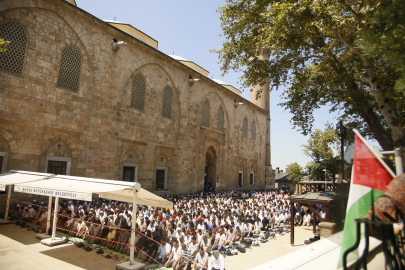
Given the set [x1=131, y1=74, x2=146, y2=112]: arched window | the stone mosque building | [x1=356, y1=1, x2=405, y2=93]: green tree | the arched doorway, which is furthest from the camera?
the arched doorway

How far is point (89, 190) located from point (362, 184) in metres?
6.39

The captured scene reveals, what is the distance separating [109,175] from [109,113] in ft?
11.5

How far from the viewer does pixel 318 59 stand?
11.2 m

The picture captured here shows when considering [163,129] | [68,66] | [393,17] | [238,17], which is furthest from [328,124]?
[393,17]

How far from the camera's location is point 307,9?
790 cm

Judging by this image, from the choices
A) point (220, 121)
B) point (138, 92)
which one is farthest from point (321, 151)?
point (138, 92)

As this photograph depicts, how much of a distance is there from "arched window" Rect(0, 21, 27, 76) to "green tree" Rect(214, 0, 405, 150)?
8933mm

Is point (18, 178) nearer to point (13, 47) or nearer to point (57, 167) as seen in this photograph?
point (57, 167)

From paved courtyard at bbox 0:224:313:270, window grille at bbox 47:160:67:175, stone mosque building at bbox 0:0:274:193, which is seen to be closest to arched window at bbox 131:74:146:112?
stone mosque building at bbox 0:0:274:193

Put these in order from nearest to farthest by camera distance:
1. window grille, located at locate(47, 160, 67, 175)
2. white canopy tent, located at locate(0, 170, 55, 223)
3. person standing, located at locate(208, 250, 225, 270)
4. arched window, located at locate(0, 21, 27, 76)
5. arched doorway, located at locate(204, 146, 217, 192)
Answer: person standing, located at locate(208, 250, 225, 270) < white canopy tent, located at locate(0, 170, 55, 223) < arched window, located at locate(0, 21, 27, 76) < window grille, located at locate(47, 160, 67, 175) < arched doorway, located at locate(204, 146, 217, 192)

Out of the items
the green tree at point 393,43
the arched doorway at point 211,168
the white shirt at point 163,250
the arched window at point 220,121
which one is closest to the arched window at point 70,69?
the white shirt at point 163,250

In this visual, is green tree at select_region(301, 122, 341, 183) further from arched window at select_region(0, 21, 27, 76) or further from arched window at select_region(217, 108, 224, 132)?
arched window at select_region(0, 21, 27, 76)

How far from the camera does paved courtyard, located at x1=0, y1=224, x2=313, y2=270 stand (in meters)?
6.28

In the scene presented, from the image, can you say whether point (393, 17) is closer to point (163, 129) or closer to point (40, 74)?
point (40, 74)
